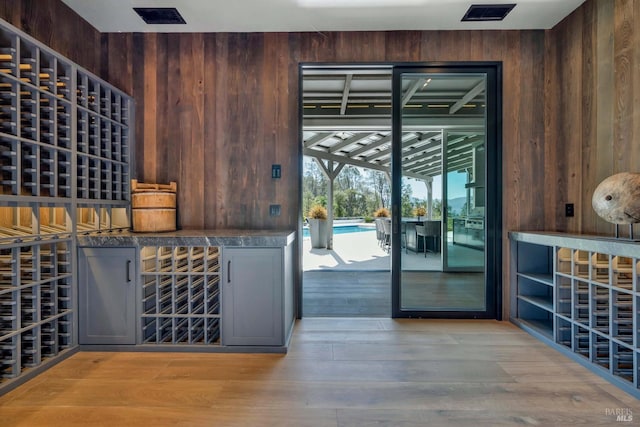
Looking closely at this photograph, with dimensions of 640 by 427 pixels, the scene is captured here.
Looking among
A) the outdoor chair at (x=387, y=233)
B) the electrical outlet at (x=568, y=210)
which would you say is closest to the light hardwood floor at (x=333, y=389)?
the electrical outlet at (x=568, y=210)

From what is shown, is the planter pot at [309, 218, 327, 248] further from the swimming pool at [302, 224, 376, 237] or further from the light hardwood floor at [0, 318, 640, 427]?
the light hardwood floor at [0, 318, 640, 427]

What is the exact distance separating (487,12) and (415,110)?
1.38 meters

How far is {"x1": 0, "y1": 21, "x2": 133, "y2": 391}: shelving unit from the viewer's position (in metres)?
1.98

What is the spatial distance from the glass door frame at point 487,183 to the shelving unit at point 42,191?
2.60 m

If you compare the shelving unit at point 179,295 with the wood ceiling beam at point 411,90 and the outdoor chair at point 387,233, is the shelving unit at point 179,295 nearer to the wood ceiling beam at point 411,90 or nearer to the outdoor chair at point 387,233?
the wood ceiling beam at point 411,90

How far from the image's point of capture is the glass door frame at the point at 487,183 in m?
3.20

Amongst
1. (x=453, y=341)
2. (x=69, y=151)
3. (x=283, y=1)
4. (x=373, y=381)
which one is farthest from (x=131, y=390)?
(x=283, y=1)

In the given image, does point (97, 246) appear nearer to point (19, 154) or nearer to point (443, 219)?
point (19, 154)

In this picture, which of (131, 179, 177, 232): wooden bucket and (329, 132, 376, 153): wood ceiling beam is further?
(329, 132, 376, 153): wood ceiling beam

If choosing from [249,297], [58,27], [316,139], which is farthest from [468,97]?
[316,139]

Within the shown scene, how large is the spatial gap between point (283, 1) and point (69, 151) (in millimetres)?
2006

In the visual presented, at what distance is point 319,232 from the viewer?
8.20 meters

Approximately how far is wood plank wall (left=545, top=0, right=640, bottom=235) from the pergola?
659mm

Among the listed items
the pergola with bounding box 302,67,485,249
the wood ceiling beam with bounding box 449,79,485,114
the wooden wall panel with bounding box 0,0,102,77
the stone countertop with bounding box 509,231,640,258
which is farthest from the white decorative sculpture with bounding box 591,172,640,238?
the wooden wall panel with bounding box 0,0,102,77
